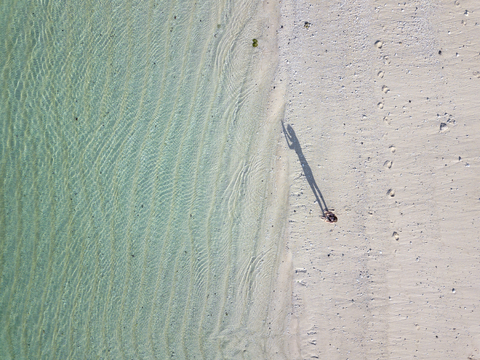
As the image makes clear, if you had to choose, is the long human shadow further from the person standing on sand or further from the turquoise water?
the turquoise water

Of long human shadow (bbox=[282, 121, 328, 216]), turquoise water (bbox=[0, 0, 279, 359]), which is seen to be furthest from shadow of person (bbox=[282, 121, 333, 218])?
turquoise water (bbox=[0, 0, 279, 359])

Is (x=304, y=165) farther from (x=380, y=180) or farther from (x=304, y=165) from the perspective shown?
(x=380, y=180)

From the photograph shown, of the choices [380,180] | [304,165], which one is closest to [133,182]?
[304,165]

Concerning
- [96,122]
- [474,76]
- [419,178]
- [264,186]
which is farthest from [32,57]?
[474,76]

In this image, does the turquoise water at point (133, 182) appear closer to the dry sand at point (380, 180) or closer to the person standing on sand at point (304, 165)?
the person standing on sand at point (304, 165)

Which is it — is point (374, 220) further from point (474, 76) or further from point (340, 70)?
point (474, 76)

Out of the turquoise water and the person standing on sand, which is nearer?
the turquoise water
